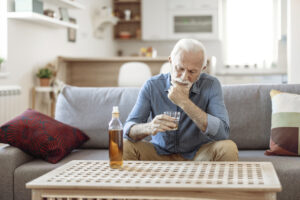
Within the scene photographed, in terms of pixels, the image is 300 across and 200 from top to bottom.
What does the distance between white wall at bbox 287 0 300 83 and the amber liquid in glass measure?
329 cm

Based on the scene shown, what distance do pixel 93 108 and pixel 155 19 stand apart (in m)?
5.44

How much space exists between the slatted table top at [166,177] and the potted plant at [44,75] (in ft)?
10.4

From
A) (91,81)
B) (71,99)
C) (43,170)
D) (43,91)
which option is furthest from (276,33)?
(43,170)

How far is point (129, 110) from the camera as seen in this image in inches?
108

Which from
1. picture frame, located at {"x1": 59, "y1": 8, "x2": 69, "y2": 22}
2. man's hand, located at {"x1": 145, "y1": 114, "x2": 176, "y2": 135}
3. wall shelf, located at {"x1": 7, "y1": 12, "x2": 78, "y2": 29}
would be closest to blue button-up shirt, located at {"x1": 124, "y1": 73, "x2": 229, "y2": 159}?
man's hand, located at {"x1": 145, "y1": 114, "x2": 176, "y2": 135}

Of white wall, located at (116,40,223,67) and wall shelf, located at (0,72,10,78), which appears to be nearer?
wall shelf, located at (0,72,10,78)

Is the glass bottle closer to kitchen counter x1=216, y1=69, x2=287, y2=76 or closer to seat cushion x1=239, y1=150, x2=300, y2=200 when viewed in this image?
seat cushion x1=239, y1=150, x2=300, y2=200

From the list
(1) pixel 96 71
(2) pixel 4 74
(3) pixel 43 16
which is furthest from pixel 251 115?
(1) pixel 96 71

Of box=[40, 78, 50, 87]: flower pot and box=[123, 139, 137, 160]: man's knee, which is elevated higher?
box=[40, 78, 50, 87]: flower pot

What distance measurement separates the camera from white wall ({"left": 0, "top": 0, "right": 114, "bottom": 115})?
178 inches

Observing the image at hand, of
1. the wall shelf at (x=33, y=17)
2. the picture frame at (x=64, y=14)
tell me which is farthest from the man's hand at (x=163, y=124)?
the picture frame at (x=64, y=14)

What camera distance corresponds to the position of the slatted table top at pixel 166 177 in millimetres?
1453

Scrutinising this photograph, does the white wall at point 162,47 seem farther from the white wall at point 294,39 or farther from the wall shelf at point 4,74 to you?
the wall shelf at point 4,74

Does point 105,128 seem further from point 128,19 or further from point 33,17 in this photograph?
point 128,19
